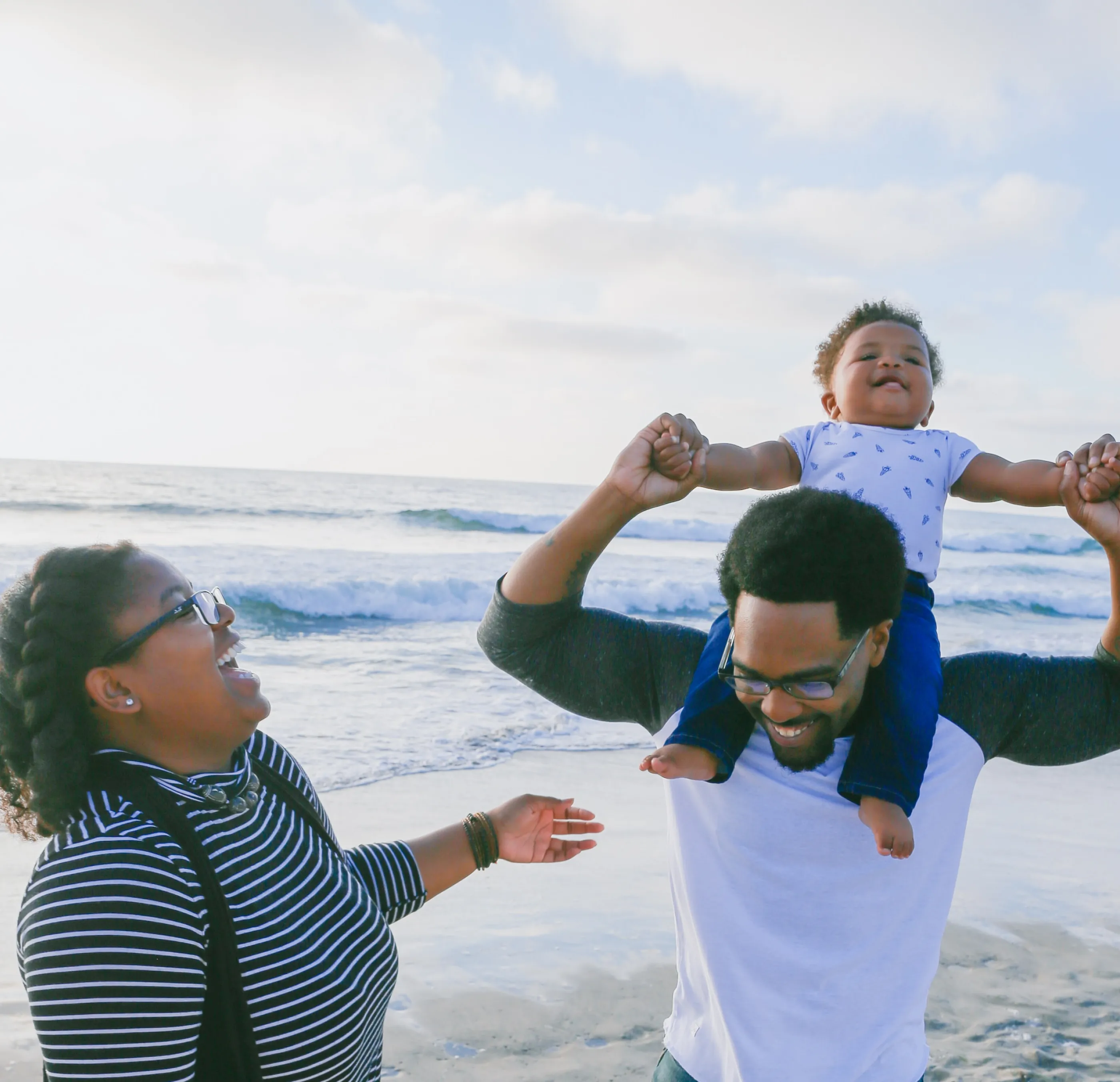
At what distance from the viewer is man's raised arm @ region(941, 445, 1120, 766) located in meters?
1.88

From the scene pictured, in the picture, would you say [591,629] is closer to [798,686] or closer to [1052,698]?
[798,686]

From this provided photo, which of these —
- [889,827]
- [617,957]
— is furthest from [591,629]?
[617,957]

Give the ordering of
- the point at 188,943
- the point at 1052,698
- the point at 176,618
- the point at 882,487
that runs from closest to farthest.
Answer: the point at 188,943, the point at 1052,698, the point at 176,618, the point at 882,487

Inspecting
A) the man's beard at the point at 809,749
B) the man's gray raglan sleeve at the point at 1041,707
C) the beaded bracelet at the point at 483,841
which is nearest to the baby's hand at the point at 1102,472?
the man's gray raglan sleeve at the point at 1041,707

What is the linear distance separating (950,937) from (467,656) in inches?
263

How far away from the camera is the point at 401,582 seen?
15.2 metres

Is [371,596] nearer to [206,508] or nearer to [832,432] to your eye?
[832,432]

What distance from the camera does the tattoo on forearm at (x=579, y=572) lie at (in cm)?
187

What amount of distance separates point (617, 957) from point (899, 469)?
259 centimetres

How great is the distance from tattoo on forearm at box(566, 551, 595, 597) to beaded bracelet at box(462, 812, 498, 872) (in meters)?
0.89

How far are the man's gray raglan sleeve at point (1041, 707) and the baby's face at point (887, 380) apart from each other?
134 cm

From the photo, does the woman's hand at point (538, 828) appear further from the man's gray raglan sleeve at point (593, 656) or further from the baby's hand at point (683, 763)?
the baby's hand at point (683, 763)

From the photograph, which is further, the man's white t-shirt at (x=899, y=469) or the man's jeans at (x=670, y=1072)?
the man's white t-shirt at (x=899, y=469)

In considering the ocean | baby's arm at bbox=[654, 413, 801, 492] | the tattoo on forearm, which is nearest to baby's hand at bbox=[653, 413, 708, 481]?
baby's arm at bbox=[654, 413, 801, 492]
